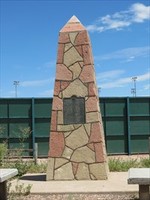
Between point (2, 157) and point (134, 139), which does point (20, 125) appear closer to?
point (134, 139)

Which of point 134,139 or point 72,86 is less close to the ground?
point 72,86

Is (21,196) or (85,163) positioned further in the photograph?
(85,163)

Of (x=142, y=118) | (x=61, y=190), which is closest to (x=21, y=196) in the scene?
(x=61, y=190)

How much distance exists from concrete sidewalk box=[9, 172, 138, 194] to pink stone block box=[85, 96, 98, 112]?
1.63 m

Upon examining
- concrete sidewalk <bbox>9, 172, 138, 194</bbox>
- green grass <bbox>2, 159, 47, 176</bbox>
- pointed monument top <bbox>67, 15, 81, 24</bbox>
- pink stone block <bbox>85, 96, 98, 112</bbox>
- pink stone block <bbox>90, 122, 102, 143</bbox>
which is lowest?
concrete sidewalk <bbox>9, 172, 138, 194</bbox>

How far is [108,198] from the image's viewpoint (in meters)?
8.88

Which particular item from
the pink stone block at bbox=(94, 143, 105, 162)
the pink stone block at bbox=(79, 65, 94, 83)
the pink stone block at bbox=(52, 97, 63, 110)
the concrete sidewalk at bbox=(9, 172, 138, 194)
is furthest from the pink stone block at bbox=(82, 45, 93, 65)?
the concrete sidewalk at bbox=(9, 172, 138, 194)

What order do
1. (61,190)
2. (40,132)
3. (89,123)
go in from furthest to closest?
1. (40,132)
2. (89,123)
3. (61,190)

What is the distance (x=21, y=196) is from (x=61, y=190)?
2.98 feet

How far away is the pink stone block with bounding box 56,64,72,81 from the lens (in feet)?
37.5

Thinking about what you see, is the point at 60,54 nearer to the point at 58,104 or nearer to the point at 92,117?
the point at 58,104

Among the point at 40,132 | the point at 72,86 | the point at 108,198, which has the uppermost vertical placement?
the point at 72,86

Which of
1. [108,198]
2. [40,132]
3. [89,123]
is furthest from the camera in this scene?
[40,132]

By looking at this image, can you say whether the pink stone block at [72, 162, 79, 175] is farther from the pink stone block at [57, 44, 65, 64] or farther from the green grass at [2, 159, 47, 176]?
the pink stone block at [57, 44, 65, 64]
